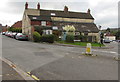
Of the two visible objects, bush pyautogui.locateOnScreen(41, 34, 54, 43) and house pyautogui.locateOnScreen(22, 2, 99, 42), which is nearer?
bush pyautogui.locateOnScreen(41, 34, 54, 43)

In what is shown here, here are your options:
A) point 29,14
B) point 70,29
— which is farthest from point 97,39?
point 29,14

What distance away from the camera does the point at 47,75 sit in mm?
5516

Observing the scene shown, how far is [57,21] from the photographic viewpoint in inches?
1439

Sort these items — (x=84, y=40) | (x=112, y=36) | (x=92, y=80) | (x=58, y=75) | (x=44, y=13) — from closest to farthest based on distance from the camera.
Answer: (x=92, y=80) → (x=58, y=75) → (x=84, y=40) → (x=44, y=13) → (x=112, y=36)

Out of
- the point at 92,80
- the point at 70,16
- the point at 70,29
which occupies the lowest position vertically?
the point at 92,80

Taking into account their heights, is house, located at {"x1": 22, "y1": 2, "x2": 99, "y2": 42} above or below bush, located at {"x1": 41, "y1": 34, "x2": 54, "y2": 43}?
above

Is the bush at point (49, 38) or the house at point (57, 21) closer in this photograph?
the bush at point (49, 38)

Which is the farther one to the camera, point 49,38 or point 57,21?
point 57,21

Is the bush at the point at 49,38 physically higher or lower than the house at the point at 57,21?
lower

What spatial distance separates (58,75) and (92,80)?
134 cm

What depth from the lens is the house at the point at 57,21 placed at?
32.4 m

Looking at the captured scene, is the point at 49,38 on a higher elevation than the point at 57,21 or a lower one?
lower

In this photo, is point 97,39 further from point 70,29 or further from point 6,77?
point 6,77

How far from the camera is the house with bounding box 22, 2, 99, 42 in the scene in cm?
3238
